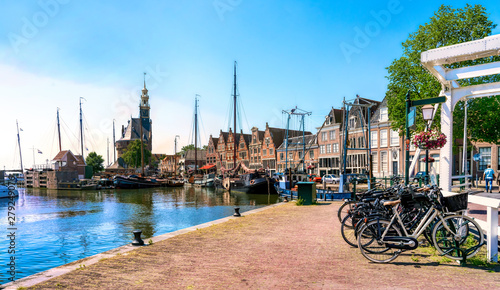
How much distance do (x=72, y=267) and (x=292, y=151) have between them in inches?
2119

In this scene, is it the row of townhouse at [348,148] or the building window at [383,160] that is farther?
the building window at [383,160]

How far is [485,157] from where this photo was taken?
31438 millimetres

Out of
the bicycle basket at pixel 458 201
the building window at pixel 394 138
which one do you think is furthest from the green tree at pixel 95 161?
the bicycle basket at pixel 458 201

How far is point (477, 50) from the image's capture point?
23.6ft

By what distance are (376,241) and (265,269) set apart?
7.80 ft

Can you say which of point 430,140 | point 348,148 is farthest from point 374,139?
point 430,140

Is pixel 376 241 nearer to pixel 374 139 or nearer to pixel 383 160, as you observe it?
pixel 383 160

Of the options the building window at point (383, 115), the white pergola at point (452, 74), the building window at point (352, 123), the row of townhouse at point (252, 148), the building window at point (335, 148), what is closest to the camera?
the white pergola at point (452, 74)

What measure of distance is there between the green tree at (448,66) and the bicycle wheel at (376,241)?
16.2m

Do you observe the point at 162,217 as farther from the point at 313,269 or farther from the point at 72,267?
the point at 313,269

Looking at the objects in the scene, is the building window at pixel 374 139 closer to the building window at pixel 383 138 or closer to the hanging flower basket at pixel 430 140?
the building window at pixel 383 138

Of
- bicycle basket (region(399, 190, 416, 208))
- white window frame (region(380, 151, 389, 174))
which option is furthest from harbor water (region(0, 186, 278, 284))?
white window frame (region(380, 151, 389, 174))

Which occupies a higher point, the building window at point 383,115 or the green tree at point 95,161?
the building window at point 383,115

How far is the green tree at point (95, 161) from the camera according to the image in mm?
105750
